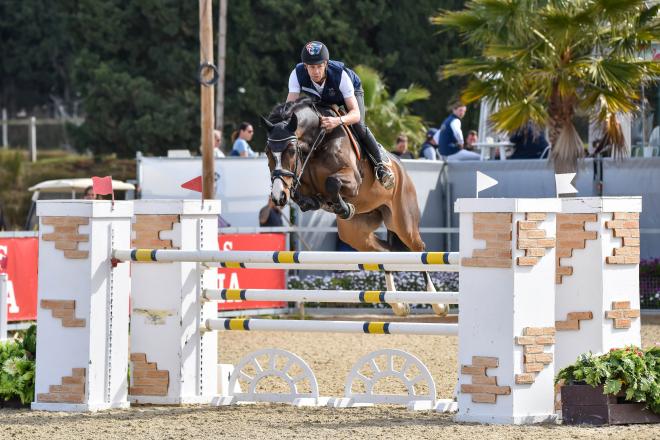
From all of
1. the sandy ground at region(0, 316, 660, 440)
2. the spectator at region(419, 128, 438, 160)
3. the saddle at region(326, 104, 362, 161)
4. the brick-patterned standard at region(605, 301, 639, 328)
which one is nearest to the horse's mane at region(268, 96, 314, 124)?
the saddle at region(326, 104, 362, 161)

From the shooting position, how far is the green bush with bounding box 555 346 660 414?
695cm

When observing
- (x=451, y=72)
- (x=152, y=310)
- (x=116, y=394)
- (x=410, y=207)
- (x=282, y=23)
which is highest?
(x=282, y=23)

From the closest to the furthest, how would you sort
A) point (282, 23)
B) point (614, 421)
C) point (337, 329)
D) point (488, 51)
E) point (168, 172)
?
1. point (614, 421)
2. point (337, 329)
3. point (488, 51)
4. point (168, 172)
5. point (282, 23)

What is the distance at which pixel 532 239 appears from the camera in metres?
7.18

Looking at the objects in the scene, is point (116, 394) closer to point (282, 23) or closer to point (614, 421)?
point (614, 421)

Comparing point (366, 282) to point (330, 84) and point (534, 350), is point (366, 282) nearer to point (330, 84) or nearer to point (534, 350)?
point (330, 84)

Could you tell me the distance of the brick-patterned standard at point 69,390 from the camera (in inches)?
320

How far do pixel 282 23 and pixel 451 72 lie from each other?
18861mm

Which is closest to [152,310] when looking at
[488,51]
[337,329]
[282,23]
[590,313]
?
[337,329]

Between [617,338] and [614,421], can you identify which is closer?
[614,421]

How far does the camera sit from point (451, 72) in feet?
52.0

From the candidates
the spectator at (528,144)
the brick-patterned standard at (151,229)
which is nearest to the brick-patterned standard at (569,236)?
the brick-patterned standard at (151,229)

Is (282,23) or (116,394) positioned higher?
(282,23)

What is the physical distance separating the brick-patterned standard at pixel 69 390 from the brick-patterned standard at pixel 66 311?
1.04 ft
